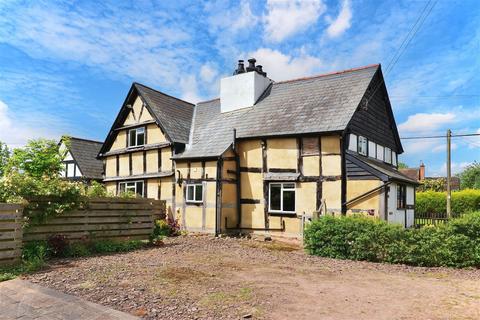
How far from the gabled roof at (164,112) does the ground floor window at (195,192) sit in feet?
9.13

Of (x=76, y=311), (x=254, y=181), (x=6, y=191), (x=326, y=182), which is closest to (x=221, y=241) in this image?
(x=254, y=181)

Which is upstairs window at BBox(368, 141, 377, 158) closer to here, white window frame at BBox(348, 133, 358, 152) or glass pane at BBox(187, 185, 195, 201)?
white window frame at BBox(348, 133, 358, 152)

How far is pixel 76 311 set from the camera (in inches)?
223

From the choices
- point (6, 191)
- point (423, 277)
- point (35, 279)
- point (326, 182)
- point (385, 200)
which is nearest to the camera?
point (35, 279)

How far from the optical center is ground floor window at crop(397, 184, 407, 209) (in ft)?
54.1

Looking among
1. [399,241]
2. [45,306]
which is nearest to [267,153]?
[399,241]

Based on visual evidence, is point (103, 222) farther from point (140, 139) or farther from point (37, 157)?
point (37, 157)

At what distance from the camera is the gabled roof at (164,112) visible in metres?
19.4

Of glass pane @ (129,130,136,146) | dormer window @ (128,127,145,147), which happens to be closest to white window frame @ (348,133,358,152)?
dormer window @ (128,127,145,147)

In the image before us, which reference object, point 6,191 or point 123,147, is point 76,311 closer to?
point 6,191

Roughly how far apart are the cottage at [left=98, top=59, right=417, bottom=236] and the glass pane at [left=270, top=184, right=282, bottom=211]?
1.8 inches

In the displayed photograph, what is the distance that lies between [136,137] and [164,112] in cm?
243

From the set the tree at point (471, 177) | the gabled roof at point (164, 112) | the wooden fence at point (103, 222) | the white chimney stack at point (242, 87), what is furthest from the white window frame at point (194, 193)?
the tree at point (471, 177)

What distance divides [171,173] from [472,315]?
49.2 feet
